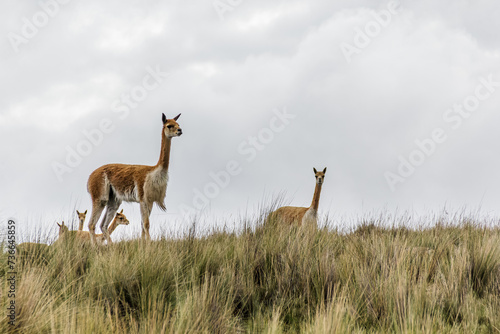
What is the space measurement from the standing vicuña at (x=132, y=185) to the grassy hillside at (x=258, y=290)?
2954mm

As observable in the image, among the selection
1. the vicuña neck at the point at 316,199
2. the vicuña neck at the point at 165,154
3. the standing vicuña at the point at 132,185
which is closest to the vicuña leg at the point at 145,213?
the standing vicuña at the point at 132,185

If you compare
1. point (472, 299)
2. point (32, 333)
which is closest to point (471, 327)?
point (472, 299)

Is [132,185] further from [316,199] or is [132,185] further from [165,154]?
[316,199]

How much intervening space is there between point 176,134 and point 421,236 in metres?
4.71

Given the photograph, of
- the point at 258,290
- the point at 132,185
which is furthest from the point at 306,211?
the point at 258,290

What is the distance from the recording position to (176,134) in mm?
9211

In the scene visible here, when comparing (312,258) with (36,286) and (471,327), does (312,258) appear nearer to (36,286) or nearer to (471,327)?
(471,327)

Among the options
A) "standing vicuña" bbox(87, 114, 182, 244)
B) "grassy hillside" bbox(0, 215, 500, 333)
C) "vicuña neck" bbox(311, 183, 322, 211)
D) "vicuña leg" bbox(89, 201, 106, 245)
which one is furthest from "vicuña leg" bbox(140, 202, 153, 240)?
"vicuña neck" bbox(311, 183, 322, 211)

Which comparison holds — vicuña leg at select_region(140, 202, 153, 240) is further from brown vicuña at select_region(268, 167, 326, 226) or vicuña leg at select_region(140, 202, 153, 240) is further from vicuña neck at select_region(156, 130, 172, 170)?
brown vicuña at select_region(268, 167, 326, 226)

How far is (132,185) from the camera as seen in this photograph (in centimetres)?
954

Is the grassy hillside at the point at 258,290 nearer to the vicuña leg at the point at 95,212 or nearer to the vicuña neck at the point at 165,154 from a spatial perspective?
the vicuña neck at the point at 165,154

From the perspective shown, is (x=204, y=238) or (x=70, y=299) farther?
(x=204, y=238)

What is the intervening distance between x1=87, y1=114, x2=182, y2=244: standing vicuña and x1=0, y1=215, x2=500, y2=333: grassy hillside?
116 inches

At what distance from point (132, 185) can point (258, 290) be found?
5.04 m
